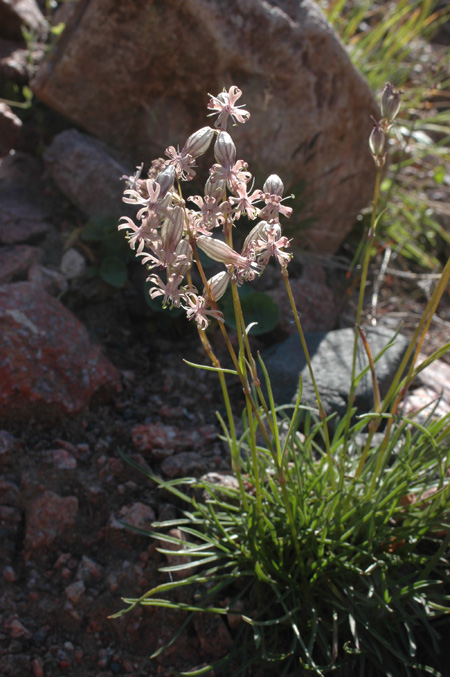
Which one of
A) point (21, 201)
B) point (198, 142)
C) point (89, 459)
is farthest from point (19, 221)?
point (198, 142)

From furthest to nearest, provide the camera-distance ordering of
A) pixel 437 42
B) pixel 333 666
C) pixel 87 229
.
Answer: pixel 437 42
pixel 87 229
pixel 333 666

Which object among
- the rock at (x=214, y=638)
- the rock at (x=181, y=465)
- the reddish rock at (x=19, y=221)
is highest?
the rock at (x=181, y=465)

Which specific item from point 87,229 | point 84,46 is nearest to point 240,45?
point 84,46

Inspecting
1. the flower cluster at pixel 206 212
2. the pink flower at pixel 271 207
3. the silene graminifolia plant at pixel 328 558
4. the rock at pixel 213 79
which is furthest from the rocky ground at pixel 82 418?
the pink flower at pixel 271 207

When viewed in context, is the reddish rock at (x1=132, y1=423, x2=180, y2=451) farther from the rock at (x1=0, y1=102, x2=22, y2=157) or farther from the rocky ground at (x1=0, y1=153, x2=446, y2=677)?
the rock at (x1=0, y1=102, x2=22, y2=157)

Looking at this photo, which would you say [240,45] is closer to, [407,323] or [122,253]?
[122,253]

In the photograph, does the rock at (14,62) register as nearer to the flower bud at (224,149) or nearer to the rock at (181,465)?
the rock at (181,465)

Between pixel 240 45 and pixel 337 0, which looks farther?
pixel 337 0
